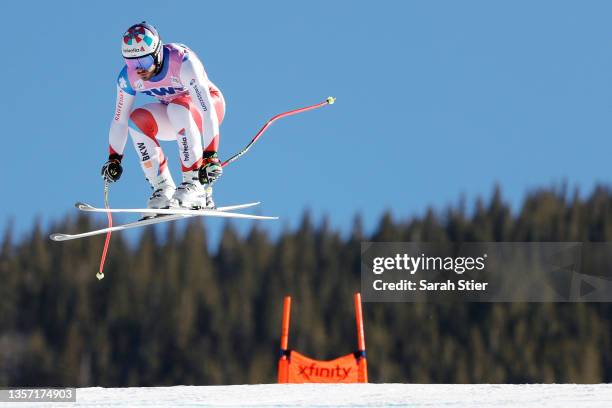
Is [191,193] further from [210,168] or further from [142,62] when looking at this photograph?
[142,62]

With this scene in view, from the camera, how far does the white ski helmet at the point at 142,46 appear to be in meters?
9.27

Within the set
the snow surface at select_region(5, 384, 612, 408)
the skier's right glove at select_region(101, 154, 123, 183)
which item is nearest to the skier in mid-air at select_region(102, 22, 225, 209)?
the skier's right glove at select_region(101, 154, 123, 183)

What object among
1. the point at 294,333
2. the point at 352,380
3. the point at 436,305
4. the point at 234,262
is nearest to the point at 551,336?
the point at 436,305

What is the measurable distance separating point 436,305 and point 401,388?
155 feet

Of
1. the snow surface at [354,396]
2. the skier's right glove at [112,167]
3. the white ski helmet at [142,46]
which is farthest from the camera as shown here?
the skier's right glove at [112,167]

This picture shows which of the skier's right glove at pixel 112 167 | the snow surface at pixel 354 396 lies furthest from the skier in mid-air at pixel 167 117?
the snow surface at pixel 354 396

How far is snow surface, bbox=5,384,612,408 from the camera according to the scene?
27.5ft

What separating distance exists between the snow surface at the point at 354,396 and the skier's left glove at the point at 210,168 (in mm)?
1506

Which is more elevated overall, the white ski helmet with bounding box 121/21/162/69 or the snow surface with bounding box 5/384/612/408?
the white ski helmet with bounding box 121/21/162/69

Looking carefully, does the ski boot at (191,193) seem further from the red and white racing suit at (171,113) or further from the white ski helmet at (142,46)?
the white ski helmet at (142,46)

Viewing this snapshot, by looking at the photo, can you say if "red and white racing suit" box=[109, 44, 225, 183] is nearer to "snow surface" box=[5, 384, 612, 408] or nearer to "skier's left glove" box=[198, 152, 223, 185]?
"skier's left glove" box=[198, 152, 223, 185]

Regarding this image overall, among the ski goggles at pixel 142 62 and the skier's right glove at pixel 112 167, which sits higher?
the ski goggles at pixel 142 62

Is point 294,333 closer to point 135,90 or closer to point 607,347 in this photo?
point 607,347

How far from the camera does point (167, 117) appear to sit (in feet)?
31.9
